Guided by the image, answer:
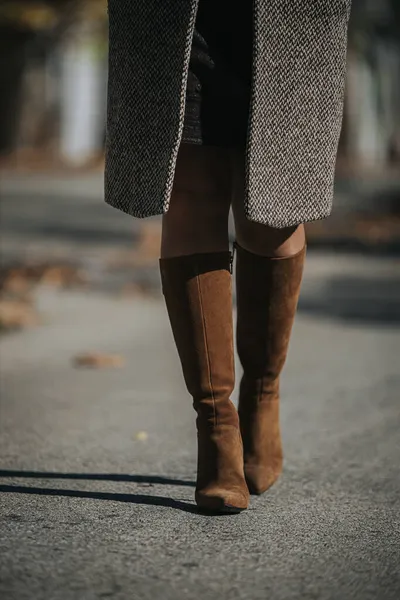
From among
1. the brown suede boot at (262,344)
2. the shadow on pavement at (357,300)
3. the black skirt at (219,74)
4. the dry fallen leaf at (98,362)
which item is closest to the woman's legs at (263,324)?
the brown suede boot at (262,344)

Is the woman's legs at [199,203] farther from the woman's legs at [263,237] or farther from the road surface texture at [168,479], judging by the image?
the road surface texture at [168,479]

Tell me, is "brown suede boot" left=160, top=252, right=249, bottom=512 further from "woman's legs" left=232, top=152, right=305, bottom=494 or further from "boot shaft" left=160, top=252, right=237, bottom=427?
"woman's legs" left=232, top=152, right=305, bottom=494

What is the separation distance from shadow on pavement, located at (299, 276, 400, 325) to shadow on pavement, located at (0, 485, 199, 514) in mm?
3076

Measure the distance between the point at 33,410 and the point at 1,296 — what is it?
2359 millimetres

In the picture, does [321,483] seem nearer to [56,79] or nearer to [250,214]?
Result: [250,214]

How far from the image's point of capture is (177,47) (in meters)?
2.56

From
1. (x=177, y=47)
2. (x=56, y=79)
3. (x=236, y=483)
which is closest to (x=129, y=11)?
(x=177, y=47)

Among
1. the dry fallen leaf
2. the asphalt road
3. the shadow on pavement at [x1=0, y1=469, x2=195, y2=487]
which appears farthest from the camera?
the dry fallen leaf

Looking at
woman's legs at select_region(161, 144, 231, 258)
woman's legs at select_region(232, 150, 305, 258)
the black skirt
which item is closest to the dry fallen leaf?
woman's legs at select_region(232, 150, 305, 258)

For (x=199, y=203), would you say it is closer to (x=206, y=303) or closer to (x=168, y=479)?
(x=206, y=303)

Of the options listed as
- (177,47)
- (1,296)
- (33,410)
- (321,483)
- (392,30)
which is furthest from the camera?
(392,30)

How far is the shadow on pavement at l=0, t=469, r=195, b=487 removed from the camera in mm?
3010

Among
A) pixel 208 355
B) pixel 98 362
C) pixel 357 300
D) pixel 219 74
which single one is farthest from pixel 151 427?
pixel 357 300

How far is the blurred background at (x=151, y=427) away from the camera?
7.55ft
